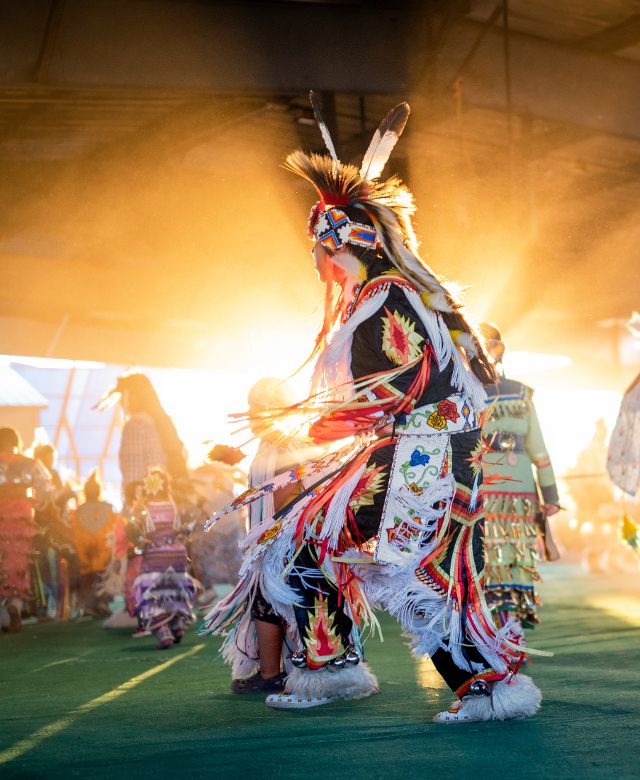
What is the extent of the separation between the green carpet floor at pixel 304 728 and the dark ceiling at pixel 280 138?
3400 mm

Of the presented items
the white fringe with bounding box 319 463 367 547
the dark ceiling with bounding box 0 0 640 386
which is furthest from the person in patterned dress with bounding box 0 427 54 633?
the white fringe with bounding box 319 463 367 547

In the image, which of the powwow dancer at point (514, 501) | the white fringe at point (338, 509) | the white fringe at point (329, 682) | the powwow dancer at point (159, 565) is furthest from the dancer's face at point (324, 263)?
the powwow dancer at point (159, 565)

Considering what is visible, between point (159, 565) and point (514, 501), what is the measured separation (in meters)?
2.34

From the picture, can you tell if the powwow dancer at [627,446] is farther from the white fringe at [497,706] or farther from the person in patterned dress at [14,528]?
the person in patterned dress at [14,528]

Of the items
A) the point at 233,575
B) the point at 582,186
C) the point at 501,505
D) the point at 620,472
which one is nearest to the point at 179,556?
the point at 501,505

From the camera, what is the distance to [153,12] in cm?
783

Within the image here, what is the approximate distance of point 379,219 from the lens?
143 inches

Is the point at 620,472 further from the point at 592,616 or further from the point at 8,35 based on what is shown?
the point at 8,35

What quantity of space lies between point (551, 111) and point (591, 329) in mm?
11380

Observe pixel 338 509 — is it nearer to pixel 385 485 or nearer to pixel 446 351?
pixel 385 485

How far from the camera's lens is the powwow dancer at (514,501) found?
5.17 m

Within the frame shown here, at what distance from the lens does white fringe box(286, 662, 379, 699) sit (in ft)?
12.1

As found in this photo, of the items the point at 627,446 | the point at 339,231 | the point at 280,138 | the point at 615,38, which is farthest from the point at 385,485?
the point at 280,138

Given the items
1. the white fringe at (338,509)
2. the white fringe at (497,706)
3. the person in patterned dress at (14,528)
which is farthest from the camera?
the person in patterned dress at (14,528)
